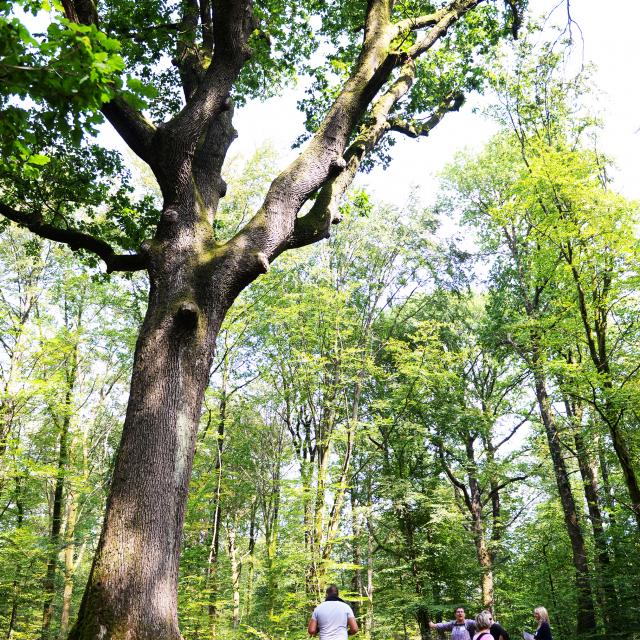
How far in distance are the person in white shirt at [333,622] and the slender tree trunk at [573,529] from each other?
24.1 ft

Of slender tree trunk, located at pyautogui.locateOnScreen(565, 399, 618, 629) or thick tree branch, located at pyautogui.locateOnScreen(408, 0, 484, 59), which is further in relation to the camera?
slender tree trunk, located at pyautogui.locateOnScreen(565, 399, 618, 629)

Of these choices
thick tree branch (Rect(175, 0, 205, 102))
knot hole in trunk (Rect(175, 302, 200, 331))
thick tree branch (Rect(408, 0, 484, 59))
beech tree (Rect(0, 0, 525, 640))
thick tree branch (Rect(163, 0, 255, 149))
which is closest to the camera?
beech tree (Rect(0, 0, 525, 640))

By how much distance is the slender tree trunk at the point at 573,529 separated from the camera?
10695 millimetres

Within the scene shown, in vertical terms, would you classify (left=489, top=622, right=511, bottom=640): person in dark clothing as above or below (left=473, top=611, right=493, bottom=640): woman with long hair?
below

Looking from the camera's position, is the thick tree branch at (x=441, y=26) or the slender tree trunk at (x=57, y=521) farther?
the slender tree trunk at (x=57, y=521)

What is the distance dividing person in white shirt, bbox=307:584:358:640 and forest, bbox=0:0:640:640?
9.51ft

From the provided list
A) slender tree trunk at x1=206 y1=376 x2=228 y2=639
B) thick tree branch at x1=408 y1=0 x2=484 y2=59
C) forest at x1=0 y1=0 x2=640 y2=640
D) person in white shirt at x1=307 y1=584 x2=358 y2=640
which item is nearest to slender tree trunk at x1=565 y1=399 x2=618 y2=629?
forest at x1=0 y1=0 x2=640 y2=640

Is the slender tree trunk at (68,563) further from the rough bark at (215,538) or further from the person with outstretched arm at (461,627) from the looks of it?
the person with outstretched arm at (461,627)

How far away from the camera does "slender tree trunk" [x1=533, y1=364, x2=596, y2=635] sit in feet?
35.1

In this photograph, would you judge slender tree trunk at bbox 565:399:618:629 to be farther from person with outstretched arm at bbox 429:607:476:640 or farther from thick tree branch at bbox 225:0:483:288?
thick tree branch at bbox 225:0:483:288

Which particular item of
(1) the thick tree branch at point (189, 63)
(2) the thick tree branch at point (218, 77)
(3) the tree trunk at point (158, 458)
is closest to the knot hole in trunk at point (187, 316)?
(3) the tree trunk at point (158, 458)

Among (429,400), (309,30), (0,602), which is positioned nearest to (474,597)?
(429,400)

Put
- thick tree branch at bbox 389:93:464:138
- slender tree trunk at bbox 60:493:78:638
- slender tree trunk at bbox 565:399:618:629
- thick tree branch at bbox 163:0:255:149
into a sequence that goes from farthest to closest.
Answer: slender tree trunk at bbox 60:493:78:638 → slender tree trunk at bbox 565:399:618:629 → thick tree branch at bbox 389:93:464:138 → thick tree branch at bbox 163:0:255:149

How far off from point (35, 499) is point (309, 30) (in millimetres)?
18151
